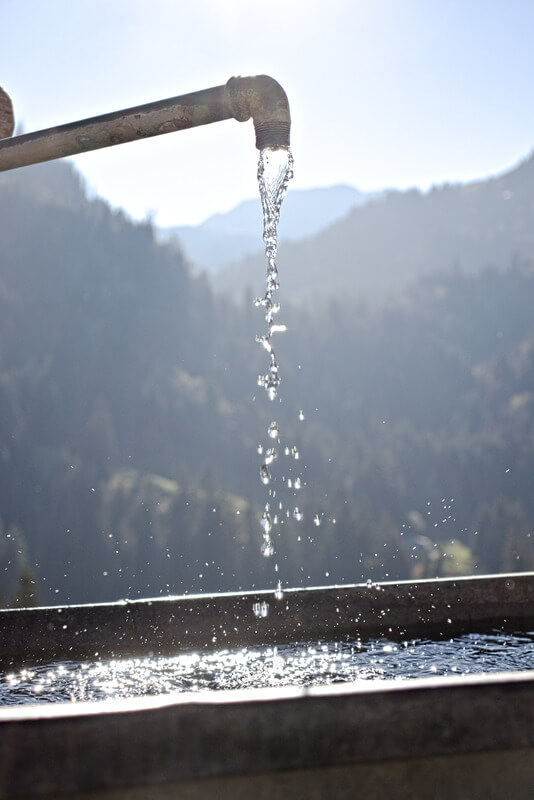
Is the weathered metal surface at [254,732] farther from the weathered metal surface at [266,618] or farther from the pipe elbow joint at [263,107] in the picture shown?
the pipe elbow joint at [263,107]

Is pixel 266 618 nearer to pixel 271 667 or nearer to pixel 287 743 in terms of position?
pixel 271 667

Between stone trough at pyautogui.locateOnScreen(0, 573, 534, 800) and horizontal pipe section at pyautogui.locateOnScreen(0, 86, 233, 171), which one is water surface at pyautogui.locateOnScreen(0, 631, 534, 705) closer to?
stone trough at pyautogui.locateOnScreen(0, 573, 534, 800)

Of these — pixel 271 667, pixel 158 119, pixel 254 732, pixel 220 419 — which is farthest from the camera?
pixel 220 419

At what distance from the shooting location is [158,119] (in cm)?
238

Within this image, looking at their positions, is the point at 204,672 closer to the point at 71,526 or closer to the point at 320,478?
the point at 71,526

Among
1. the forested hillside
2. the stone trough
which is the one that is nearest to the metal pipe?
the stone trough

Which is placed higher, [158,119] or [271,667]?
[158,119]

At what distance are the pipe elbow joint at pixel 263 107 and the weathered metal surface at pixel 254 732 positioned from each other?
5.79 feet

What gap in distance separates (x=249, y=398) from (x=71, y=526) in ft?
170

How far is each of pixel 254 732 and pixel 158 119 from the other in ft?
5.85

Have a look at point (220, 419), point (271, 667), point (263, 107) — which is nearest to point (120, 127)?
point (263, 107)

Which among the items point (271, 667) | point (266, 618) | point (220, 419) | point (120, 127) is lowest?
point (271, 667)

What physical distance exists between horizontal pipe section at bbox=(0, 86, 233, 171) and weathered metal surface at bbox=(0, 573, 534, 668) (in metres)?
1.78

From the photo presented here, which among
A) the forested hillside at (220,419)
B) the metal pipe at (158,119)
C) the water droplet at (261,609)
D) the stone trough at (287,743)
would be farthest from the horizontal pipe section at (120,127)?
the forested hillside at (220,419)
